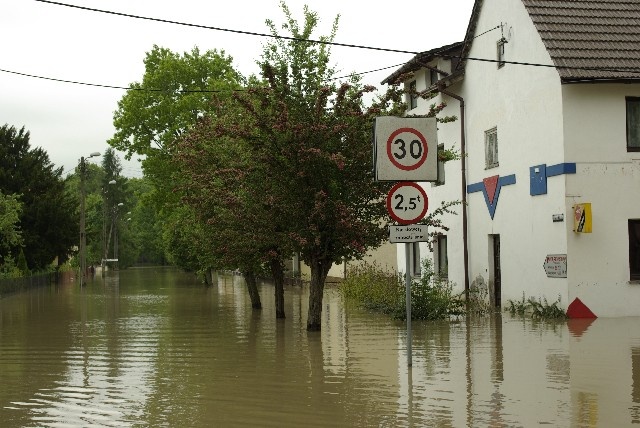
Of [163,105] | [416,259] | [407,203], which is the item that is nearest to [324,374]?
[407,203]

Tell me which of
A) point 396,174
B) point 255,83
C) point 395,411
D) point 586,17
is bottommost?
point 395,411

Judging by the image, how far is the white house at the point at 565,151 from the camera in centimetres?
2206

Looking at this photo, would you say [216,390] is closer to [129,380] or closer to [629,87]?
[129,380]

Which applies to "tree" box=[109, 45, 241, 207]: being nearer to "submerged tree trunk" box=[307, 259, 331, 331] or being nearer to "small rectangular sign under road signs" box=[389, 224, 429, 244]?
"submerged tree trunk" box=[307, 259, 331, 331]

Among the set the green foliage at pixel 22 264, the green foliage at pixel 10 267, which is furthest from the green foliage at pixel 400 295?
the green foliage at pixel 22 264

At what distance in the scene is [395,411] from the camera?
10055mm

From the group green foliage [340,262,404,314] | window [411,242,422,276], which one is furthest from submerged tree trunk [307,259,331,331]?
window [411,242,422,276]

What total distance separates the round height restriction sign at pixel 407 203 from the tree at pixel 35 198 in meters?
41.3

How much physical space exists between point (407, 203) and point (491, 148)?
14.5 metres

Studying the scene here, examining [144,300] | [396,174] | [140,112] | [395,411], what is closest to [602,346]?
[396,174]

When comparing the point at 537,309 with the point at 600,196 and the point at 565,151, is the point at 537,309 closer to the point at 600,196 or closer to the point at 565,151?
the point at 600,196

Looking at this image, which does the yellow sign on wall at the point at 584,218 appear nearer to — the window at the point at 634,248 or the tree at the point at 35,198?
the window at the point at 634,248

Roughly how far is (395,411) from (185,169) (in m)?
17.5

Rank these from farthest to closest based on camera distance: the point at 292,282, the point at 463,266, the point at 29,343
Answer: the point at 292,282 → the point at 463,266 → the point at 29,343
